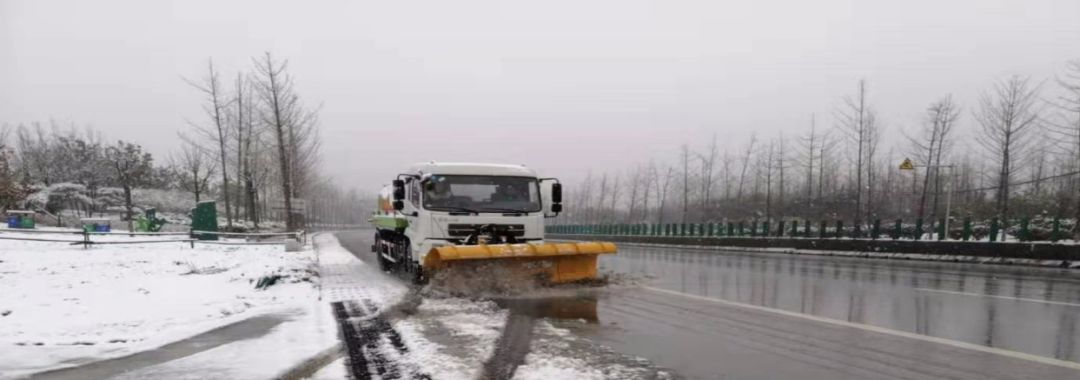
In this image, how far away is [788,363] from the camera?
18.2ft

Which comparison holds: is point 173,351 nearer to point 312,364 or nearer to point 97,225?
point 312,364

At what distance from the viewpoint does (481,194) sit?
11906 millimetres

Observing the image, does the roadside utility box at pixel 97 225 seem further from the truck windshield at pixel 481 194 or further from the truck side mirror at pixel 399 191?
the truck windshield at pixel 481 194

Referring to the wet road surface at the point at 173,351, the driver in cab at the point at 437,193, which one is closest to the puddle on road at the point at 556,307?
the driver in cab at the point at 437,193

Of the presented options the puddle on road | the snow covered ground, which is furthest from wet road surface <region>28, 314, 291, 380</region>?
the puddle on road

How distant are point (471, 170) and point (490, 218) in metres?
1.08

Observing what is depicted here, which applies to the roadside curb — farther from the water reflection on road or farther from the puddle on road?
the water reflection on road

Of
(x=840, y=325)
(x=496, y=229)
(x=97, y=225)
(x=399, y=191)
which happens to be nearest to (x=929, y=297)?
(x=840, y=325)

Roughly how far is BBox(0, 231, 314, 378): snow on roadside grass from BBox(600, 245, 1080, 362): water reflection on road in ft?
23.5

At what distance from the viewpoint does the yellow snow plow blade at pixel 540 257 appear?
10195mm

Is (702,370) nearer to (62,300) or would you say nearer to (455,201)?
(455,201)

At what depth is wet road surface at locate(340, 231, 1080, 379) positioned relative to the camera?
5352 mm

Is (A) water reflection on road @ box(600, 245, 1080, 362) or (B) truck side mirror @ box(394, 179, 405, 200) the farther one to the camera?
(B) truck side mirror @ box(394, 179, 405, 200)

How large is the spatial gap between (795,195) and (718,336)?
4141cm
